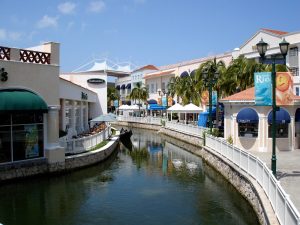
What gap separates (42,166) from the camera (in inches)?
827

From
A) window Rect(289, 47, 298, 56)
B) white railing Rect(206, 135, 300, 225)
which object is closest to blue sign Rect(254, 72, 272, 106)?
white railing Rect(206, 135, 300, 225)

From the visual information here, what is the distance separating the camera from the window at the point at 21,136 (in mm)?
19484

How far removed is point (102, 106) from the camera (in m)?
51.7

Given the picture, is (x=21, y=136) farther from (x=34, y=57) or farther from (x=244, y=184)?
(x=244, y=184)

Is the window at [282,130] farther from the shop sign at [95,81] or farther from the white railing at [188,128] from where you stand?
the shop sign at [95,81]

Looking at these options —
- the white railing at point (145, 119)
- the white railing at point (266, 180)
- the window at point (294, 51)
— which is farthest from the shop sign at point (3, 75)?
the white railing at point (145, 119)

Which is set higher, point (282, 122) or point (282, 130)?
point (282, 122)

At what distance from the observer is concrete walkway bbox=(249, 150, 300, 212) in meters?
12.8

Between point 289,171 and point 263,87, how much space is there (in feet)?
13.1

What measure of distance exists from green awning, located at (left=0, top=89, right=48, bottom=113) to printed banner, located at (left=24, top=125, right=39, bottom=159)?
1.29 metres

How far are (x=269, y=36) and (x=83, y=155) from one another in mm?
30068

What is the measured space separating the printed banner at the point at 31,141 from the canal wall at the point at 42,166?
44 cm

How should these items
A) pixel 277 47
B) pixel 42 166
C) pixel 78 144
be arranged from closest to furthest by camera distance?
pixel 42 166 → pixel 78 144 → pixel 277 47

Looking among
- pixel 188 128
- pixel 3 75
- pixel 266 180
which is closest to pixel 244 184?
pixel 266 180
